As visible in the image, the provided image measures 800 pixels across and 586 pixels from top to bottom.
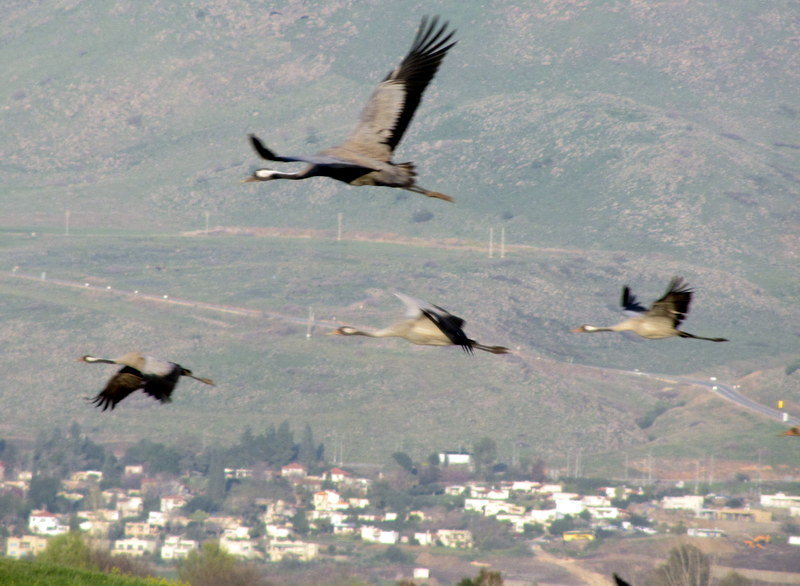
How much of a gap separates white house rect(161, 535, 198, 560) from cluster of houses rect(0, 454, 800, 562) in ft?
0.36

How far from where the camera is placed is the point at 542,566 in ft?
467

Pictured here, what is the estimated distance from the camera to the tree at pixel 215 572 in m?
92.9

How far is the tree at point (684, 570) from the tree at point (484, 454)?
158 feet

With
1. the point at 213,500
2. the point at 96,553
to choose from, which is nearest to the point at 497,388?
the point at 213,500

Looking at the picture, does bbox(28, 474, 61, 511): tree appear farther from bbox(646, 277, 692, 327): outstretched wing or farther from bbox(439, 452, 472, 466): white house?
bbox(646, 277, 692, 327): outstretched wing

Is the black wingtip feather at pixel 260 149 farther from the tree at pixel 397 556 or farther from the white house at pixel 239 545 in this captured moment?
the white house at pixel 239 545

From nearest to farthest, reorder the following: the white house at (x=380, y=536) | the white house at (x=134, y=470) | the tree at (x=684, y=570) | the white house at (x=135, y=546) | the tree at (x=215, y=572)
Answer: the tree at (x=215, y=572)
the tree at (x=684, y=570)
the white house at (x=135, y=546)
the white house at (x=380, y=536)
the white house at (x=134, y=470)

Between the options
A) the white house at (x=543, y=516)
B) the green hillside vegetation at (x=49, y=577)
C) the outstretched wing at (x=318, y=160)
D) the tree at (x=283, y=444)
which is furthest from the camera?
the tree at (x=283, y=444)

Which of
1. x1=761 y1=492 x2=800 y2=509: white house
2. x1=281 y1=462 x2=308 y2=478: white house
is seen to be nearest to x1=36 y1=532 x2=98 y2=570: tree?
x1=761 y1=492 x2=800 y2=509: white house

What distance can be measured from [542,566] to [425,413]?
120 feet

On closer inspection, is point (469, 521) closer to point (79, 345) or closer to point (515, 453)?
point (515, 453)

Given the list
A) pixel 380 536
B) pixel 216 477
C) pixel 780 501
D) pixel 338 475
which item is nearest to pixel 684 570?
pixel 780 501

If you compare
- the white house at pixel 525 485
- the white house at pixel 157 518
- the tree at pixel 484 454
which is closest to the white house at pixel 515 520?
the white house at pixel 525 485

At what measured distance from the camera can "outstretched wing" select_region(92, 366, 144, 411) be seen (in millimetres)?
16992
